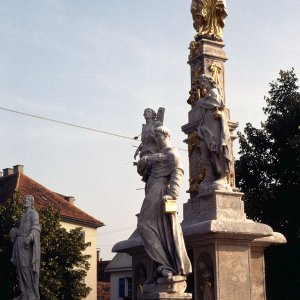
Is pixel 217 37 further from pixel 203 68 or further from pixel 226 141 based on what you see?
pixel 226 141

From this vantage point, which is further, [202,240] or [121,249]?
[121,249]

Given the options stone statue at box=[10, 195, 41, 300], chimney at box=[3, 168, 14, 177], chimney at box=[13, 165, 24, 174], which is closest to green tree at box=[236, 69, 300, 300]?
stone statue at box=[10, 195, 41, 300]

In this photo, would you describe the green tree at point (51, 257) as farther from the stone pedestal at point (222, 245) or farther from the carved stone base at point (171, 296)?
the carved stone base at point (171, 296)

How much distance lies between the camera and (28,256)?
42.7 feet

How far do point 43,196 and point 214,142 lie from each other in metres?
40.7

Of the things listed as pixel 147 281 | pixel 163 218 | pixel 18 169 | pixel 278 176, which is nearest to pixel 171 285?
pixel 147 281

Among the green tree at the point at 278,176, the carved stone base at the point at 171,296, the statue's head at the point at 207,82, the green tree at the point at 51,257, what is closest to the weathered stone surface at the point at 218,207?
the carved stone base at the point at 171,296

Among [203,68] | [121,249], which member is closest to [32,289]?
[121,249]

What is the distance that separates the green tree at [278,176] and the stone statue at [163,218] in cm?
1204

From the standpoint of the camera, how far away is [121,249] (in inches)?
449

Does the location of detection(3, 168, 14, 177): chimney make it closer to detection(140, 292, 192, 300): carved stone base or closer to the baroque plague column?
the baroque plague column

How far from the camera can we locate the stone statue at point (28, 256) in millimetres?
12789

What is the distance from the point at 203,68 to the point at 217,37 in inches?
29.2

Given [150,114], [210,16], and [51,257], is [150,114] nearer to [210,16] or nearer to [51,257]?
[210,16]
